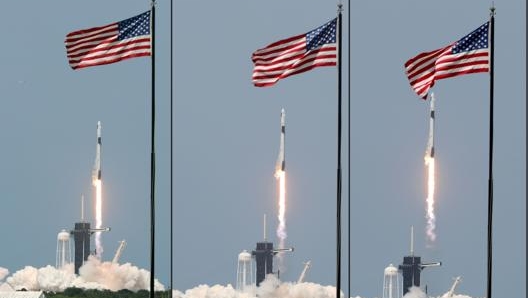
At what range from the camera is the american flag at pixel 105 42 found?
235 feet

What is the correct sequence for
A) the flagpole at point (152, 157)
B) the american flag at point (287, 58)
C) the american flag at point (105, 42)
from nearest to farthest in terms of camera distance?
the flagpole at point (152, 157) → the american flag at point (287, 58) → the american flag at point (105, 42)

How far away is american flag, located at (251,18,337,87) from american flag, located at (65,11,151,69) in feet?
19.6

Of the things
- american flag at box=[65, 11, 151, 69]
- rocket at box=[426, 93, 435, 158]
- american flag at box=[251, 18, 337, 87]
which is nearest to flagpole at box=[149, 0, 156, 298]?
american flag at box=[65, 11, 151, 69]

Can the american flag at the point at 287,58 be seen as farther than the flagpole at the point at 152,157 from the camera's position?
Yes

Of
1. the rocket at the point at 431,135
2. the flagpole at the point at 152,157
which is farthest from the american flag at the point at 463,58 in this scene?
the rocket at the point at 431,135

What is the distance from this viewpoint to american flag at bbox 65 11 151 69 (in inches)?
2815

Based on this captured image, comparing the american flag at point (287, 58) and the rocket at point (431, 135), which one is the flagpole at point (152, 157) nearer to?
the american flag at point (287, 58)

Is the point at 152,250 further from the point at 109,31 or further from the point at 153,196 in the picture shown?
the point at 109,31

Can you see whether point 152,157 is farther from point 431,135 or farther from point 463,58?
point 431,135

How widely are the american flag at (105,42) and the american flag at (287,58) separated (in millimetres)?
5965

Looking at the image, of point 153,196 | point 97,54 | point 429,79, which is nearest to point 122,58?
point 97,54

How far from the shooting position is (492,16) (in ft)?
211

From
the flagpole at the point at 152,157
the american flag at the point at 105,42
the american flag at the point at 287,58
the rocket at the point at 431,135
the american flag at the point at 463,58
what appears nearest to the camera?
the american flag at the point at 463,58

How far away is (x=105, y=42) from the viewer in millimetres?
71562
